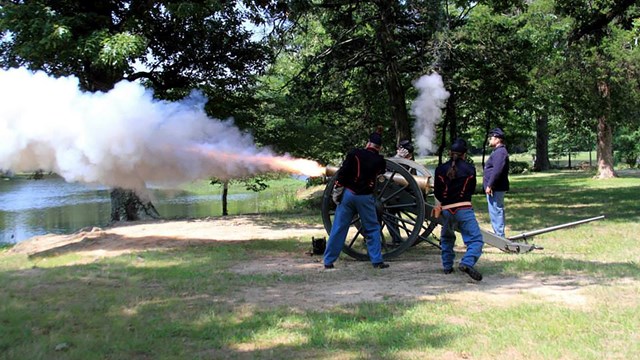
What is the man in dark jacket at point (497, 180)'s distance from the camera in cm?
883

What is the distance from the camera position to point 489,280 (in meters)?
6.48

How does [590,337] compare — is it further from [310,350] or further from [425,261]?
[425,261]

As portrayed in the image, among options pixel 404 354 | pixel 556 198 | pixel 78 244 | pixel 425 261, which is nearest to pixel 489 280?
pixel 425 261

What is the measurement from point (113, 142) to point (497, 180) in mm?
5840

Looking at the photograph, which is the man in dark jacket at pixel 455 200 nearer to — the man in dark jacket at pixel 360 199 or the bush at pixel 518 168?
the man in dark jacket at pixel 360 199

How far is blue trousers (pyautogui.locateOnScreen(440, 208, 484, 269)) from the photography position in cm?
668

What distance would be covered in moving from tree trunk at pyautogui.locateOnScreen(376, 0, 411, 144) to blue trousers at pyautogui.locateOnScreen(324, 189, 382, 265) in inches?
296

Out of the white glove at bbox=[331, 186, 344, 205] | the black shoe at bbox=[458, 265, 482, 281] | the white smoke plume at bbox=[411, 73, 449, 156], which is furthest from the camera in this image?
the white smoke plume at bbox=[411, 73, 449, 156]

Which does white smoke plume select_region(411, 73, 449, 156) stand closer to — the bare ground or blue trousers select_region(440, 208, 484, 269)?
the bare ground

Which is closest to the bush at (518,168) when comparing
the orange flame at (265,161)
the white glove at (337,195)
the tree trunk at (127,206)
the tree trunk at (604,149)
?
the tree trunk at (604,149)

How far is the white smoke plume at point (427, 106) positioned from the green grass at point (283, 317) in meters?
7.49

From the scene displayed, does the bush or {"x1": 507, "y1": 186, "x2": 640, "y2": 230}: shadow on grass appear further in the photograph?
the bush

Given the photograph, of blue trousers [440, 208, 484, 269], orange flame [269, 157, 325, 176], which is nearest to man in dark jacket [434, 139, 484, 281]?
blue trousers [440, 208, 484, 269]

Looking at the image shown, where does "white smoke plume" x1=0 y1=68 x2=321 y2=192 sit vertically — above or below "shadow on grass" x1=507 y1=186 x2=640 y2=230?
above
